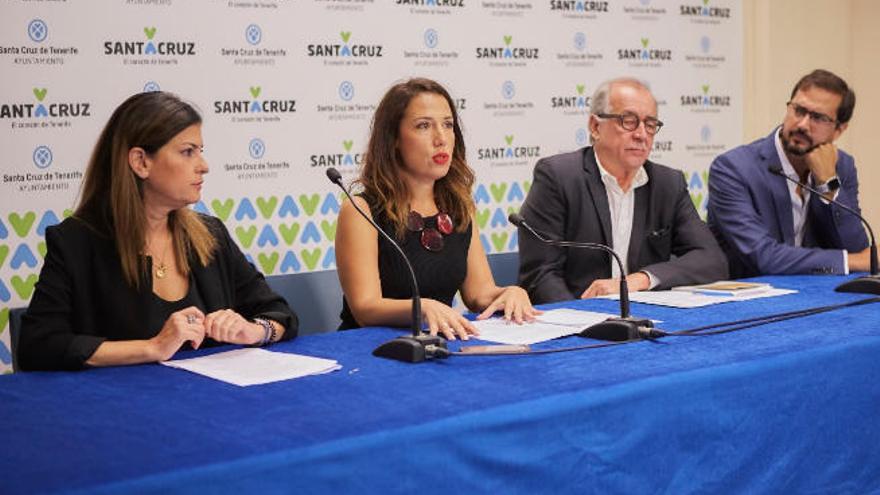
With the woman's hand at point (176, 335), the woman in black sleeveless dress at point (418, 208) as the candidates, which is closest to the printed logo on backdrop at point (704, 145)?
the woman in black sleeveless dress at point (418, 208)

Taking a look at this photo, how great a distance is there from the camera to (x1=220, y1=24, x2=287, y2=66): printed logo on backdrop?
173 inches

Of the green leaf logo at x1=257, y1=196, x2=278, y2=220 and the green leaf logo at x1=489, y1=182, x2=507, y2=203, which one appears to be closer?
the green leaf logo at x1=257, y1=196, x2=278, y2=220

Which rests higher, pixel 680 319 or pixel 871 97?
pixel 871 97

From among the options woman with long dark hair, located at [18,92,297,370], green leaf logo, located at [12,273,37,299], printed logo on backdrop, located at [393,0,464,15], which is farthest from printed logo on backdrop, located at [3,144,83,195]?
printed logo on backdrop, located at [393,0,464,15]

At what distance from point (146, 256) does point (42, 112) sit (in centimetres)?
145

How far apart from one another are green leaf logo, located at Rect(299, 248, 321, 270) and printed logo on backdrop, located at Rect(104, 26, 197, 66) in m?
0.91

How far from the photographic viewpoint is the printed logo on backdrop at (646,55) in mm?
5566

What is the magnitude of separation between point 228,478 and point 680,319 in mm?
1562

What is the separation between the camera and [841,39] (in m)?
6.42

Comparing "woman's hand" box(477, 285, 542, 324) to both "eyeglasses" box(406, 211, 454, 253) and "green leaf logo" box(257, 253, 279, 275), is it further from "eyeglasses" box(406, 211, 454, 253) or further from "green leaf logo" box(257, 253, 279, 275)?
"green leaf logo" box(257, 253, 279, 275)

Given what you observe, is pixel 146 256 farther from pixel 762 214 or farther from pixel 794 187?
pixel 794 187

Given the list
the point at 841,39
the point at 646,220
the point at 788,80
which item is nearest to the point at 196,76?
the point at 646,220

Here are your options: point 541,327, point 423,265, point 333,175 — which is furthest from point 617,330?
point 423,265

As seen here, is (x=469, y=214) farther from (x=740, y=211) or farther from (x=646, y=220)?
(x=740, y=211)
